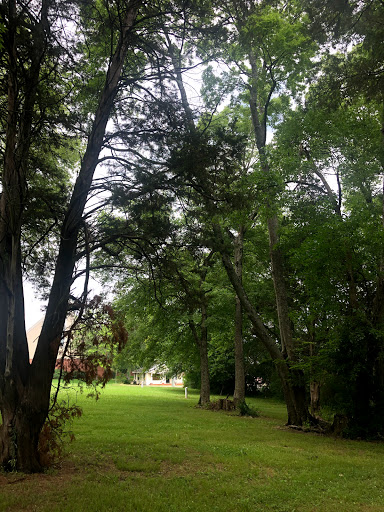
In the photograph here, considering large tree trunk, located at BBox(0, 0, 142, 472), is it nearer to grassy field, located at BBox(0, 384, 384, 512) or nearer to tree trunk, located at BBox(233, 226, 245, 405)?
grassy field, located at BBox(0, 384, 384, 512)

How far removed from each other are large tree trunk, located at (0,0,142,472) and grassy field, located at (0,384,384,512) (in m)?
0.63

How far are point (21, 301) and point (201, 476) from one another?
4.20m

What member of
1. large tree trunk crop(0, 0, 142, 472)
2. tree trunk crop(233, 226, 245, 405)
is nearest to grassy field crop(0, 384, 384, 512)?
large tree trunk crop(0, 0, 142, 472)

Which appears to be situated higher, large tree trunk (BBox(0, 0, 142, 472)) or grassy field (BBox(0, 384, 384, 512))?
large tree trunk (BBox(0, 0, 142, 472))

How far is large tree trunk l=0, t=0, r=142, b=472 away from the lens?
5.87 m

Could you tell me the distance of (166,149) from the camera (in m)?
7.24

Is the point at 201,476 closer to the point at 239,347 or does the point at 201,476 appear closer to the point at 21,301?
the point at 21,301

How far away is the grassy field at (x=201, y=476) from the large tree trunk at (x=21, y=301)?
634mm

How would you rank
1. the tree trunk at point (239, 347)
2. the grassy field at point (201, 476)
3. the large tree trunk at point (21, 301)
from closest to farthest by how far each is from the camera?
the grassy field at point (201, 476) < the large tree trunk at point (21, 301) < the tree trunk at point (239, 347)

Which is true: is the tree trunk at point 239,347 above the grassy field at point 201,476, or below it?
above

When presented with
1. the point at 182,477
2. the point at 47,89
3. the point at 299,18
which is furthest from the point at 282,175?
the point at 182,477

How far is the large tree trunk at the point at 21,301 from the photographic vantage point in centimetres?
587

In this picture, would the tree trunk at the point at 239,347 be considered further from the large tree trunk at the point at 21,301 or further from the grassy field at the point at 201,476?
the large tree trunk at the point at 21,301

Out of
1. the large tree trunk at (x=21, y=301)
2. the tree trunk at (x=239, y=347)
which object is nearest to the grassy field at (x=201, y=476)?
the large tree trunk at (x=21, y=301)
